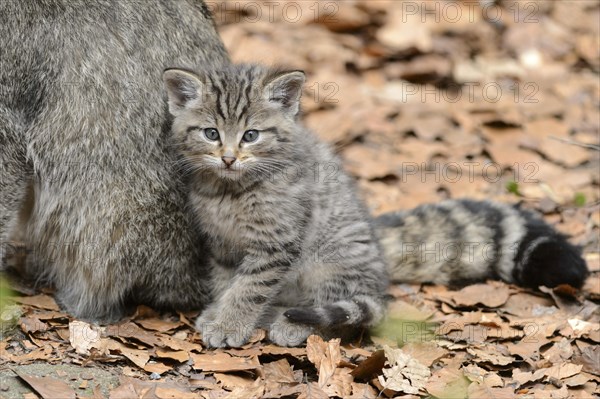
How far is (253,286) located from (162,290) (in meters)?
0.78

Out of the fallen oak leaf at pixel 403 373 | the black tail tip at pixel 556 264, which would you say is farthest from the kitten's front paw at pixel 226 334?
the black tail tip at pixel 556 264

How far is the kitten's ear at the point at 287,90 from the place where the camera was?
226 inches

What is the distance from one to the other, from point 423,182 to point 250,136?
11.1ft

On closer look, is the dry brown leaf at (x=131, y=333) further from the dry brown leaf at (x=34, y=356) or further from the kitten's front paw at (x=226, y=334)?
the dry brown leaf at (x=34, y=356)

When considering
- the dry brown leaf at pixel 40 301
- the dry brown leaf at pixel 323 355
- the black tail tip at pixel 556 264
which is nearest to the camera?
the dry brown leaf at pixel 323 355

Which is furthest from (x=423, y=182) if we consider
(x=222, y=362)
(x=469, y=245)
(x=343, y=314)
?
(x=222, y=362)

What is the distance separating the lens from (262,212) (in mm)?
5719

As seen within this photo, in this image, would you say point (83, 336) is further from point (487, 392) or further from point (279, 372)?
point (487, 392)

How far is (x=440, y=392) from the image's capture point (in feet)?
17.4

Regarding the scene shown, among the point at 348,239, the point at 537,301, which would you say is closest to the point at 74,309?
the point at 348,239

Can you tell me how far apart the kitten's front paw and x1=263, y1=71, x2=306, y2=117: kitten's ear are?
1432mm

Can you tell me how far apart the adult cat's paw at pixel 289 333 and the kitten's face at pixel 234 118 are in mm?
998

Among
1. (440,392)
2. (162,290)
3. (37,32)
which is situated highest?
(37,32)

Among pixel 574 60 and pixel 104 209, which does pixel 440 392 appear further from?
pixel 574 60
